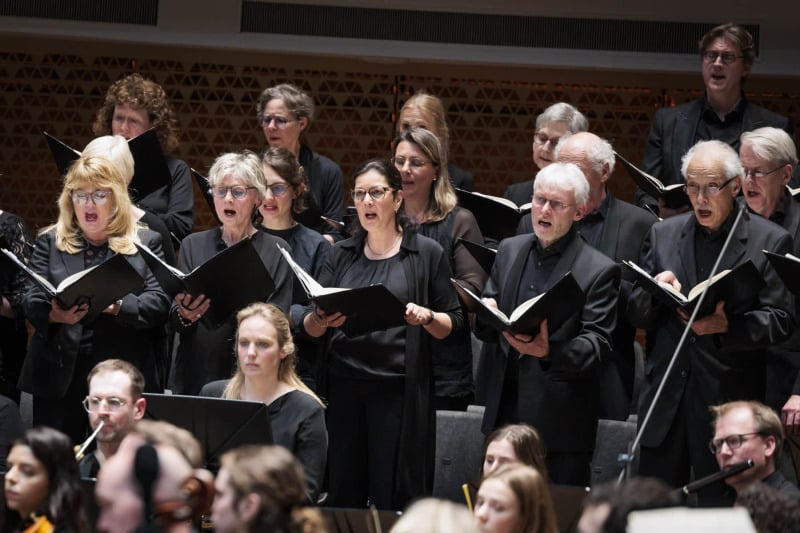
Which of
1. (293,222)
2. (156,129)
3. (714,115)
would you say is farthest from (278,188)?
(714,115)

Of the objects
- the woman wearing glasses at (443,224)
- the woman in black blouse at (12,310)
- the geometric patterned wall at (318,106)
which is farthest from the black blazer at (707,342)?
the geometric patterned wall at (318,106)

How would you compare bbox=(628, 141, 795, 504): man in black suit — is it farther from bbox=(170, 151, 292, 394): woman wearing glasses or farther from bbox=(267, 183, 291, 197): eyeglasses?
bbox=(267, 183, 291, 197): eyeglasses

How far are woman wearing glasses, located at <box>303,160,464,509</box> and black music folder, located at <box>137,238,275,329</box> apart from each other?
208mm

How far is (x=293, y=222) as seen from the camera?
505 cm

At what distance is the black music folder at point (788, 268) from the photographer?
3975 mm

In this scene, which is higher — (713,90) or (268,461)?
(713,90)

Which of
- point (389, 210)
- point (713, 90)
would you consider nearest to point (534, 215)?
point (389, 210)

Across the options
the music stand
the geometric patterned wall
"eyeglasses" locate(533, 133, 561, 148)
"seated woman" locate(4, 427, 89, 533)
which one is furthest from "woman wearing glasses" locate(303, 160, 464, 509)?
the geometric patterned wall

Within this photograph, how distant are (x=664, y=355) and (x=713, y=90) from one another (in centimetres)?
162

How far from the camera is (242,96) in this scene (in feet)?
24.6

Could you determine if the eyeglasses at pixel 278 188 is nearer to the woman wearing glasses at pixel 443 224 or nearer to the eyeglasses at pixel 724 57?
the woman wearing glasses at pixel 443 224

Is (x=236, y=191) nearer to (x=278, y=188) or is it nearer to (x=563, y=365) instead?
(x=278, y=188)

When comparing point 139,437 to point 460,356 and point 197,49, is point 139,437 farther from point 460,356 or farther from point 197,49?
point 197,49

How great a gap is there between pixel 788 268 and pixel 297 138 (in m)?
2.18
